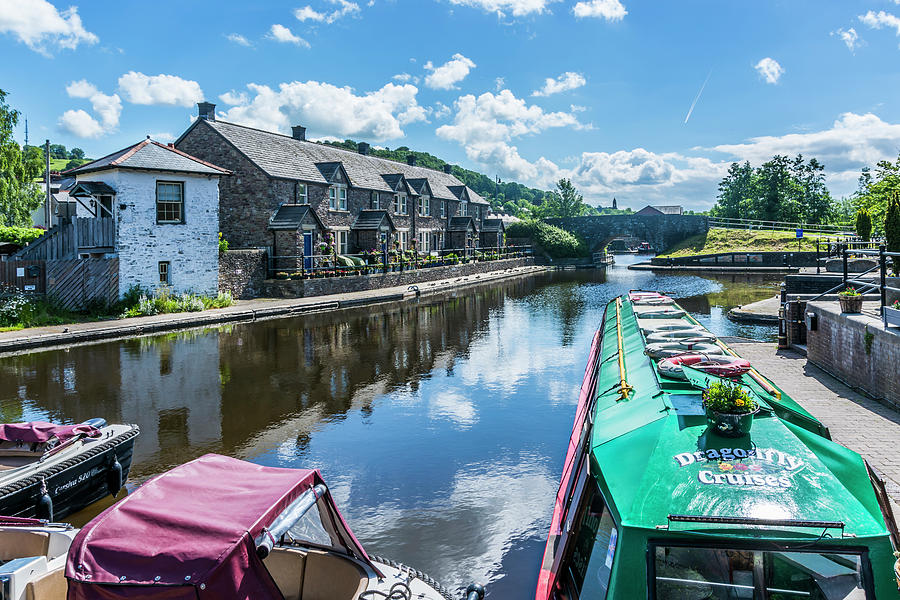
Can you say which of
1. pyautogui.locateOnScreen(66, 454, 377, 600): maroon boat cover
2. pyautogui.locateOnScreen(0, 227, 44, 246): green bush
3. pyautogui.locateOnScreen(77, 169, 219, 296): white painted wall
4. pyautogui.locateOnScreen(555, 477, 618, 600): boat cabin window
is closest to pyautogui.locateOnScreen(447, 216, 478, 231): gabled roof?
pyautogui.locateOnScreen(77, 169, 219, 296): white painted wall

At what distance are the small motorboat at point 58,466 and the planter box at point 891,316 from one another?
12187 millimetres

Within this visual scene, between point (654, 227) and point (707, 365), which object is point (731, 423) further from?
point (654, 227)

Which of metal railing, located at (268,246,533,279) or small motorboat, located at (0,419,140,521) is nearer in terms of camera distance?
small motorboat, located at (0,419,140,521)

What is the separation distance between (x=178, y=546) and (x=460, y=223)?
53096mm

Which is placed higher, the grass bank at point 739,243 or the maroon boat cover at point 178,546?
the grass bank at point 739,243

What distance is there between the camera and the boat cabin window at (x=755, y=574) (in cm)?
374

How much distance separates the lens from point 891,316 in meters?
10.8

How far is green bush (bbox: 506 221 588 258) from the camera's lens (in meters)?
67.6

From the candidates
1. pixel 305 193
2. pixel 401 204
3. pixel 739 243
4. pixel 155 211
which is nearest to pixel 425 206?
pixel 401 204

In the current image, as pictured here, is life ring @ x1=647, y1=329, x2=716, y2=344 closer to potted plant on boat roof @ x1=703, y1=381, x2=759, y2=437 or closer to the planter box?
the planter box

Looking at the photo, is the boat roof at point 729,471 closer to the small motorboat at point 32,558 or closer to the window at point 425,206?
the small motorboat at point 32,558

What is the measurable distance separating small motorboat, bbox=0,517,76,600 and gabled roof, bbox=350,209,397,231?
35.7 m

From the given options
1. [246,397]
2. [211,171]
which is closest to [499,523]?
[246,397]

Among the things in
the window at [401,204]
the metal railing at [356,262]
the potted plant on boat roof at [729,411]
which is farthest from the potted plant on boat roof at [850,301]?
the window at [401,204]
